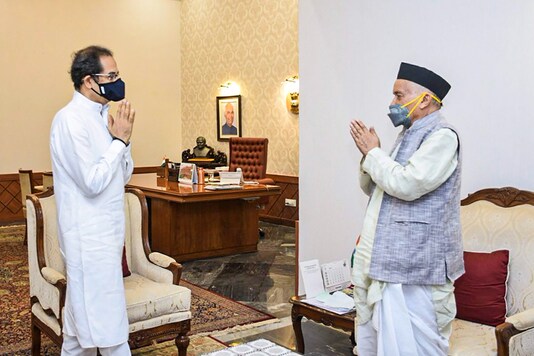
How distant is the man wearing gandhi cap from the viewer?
7.66 feet

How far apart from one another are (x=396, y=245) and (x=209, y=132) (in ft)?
26.5

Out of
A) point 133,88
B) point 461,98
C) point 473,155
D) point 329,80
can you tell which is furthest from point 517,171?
point 133,88

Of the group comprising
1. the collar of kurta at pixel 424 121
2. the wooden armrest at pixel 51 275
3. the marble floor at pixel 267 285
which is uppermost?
the collar of kurta at pixel 424 121

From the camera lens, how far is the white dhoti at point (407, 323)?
7.76 feet

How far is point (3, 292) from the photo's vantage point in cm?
499

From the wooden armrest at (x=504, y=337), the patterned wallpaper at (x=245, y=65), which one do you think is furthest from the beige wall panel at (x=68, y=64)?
the wooden armrest at (x=504, y=337)

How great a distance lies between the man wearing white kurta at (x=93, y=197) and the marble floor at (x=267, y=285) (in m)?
1.50

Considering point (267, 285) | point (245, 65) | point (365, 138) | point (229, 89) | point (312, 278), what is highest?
point (245, 65)

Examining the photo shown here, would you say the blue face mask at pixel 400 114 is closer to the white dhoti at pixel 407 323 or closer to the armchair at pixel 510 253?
the white dhoti at pixel 407 323

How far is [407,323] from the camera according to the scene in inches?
93.0

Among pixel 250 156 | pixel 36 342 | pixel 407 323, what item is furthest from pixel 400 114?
pixel 250 156

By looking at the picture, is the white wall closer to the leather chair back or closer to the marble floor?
the marble floor

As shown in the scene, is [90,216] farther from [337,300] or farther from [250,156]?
[250,156]

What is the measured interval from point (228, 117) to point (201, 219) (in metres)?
3.71
